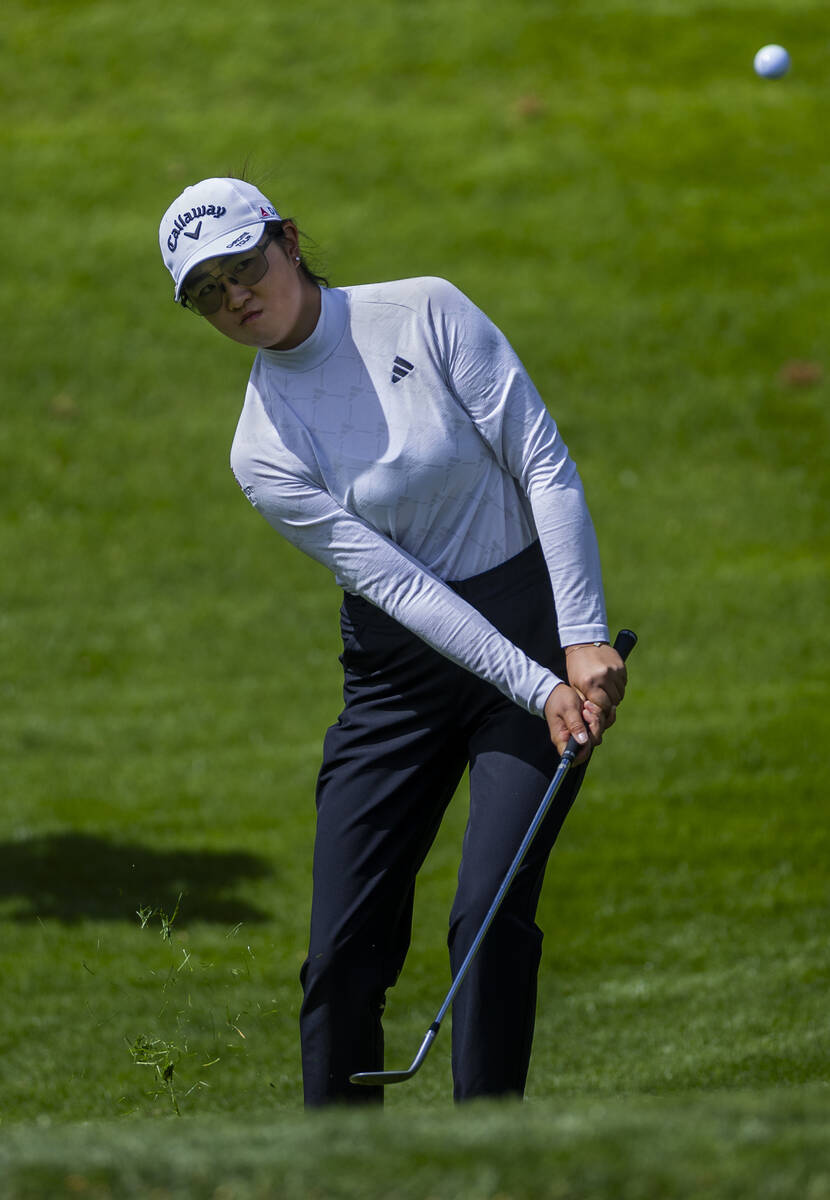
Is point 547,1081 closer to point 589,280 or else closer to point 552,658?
point 552,658

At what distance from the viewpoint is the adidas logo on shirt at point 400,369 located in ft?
12.9

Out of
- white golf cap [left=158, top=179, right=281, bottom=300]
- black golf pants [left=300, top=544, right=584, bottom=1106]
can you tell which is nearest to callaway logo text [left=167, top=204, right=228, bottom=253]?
white golf cap [left=158, top=179, right=281, bottom=300]

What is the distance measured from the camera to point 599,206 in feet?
62.8

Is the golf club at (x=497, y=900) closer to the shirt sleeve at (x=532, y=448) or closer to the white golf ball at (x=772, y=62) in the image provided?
the shirt sleeve at (x=532, y=448)

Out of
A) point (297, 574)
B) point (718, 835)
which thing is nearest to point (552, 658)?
point (718, 835)

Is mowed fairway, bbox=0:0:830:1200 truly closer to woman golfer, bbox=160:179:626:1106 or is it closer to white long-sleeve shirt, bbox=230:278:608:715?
woman golfer, bbox=160:179:626:1106

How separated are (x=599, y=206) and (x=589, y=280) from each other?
5.78 feet

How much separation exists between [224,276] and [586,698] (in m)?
1.35

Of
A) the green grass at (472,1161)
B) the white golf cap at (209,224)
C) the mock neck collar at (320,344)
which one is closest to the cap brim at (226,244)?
the white golf cap at (209,224)

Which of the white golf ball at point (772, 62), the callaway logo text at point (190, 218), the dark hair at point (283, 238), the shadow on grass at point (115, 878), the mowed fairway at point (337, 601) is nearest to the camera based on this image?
the callaway logo text at point (190, 218)

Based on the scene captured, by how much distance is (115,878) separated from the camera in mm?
8492

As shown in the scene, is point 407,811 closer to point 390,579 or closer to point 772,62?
point 390,579

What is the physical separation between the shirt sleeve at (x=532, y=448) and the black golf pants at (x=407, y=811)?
178 mm

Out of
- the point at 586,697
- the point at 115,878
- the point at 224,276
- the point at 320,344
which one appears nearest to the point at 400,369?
the point at 320,344
